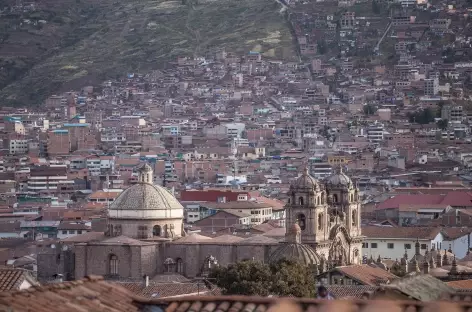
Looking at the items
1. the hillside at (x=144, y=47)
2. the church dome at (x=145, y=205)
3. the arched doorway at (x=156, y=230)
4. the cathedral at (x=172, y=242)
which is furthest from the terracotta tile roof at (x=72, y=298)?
the hillside at (x=144, y=47)

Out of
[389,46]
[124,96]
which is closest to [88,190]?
[124,96]

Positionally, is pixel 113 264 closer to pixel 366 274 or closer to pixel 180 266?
pixel 180 266

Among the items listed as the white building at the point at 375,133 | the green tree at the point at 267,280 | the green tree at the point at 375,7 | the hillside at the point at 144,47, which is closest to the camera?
the green tree at the point at 267,280

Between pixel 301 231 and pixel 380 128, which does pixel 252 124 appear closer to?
pixel 380 128

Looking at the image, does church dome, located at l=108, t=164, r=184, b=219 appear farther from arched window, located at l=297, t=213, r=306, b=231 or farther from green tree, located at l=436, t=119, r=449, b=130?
green tree, located at l=436, t=119, r=449, b=130

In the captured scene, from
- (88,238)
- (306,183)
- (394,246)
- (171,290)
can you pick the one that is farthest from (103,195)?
(171,290)

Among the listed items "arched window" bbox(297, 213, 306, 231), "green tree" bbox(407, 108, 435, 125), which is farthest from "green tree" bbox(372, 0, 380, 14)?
"arched window" bbox(297, 213, 306, 231)

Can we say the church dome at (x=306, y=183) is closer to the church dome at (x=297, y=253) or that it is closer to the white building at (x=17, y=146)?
the church dome at (x=297, y=253)
